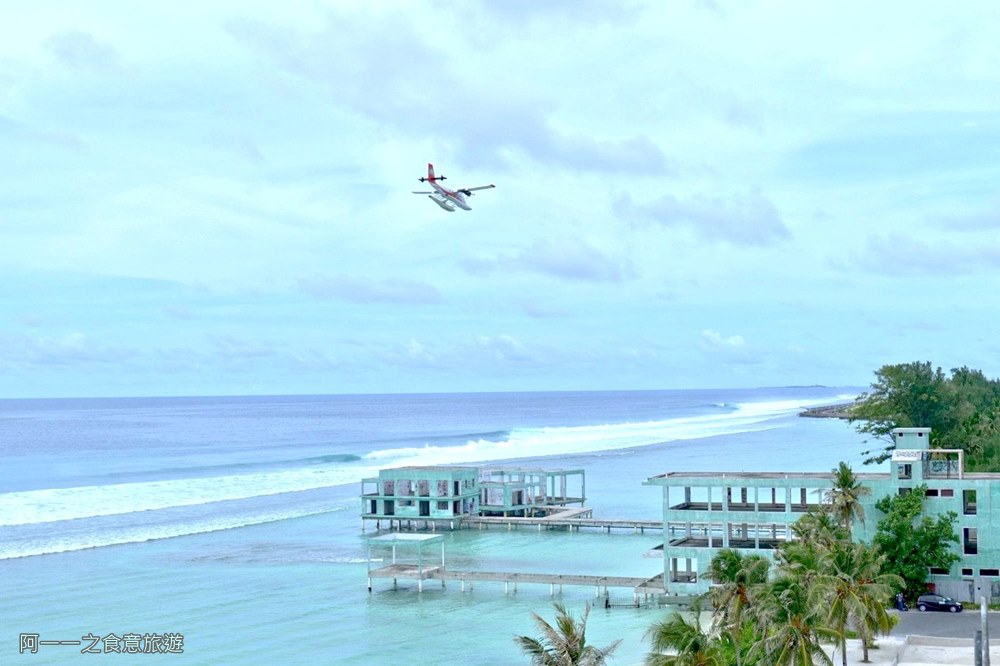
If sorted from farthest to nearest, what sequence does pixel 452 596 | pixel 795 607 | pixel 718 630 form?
pixel 452 596, pixel 718 630, pixel 795 607

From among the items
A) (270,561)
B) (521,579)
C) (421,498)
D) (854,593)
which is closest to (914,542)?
(854,593)

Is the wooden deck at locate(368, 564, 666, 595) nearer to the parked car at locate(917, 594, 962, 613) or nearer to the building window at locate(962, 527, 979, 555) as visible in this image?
the parked car at locate(917, 594, 962, 613)

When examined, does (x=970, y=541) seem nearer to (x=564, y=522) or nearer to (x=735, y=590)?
(x=735, y=590)

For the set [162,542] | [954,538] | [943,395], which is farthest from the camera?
[943,395]

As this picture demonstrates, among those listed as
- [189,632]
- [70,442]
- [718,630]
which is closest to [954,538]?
[718,630]

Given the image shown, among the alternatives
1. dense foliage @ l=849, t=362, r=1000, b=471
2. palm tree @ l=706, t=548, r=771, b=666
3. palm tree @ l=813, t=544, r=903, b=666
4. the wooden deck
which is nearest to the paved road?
palm tree @ l=813, t=544, r=903, b=666

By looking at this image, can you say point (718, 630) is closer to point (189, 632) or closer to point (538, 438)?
point (189, 632)
